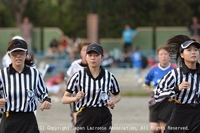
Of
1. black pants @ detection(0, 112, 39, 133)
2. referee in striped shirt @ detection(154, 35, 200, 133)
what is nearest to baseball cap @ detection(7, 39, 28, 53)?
black pants @ detection(0, 112, 39, 133)

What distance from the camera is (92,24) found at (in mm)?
29797

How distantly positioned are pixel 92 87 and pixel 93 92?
0.07 metres

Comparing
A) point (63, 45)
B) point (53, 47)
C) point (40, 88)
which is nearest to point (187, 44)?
point (40, 88)

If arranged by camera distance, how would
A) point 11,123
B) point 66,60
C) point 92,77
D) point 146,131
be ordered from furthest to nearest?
point 66,60, point 146,131, point 92,77, point 11,123

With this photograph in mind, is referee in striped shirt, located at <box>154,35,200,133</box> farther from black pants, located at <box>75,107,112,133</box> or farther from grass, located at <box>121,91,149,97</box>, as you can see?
grass, located at <box>121,91,149,97</box>

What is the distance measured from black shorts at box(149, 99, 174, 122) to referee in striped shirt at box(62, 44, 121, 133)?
2728 mm

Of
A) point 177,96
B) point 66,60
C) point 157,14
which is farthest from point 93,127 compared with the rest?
point 157,14

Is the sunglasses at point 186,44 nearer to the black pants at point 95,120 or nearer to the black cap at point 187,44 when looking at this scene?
the black cap at point 187,44

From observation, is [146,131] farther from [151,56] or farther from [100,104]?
[151,56]

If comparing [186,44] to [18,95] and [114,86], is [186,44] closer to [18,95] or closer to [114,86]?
[114,86]

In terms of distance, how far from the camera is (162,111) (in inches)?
465

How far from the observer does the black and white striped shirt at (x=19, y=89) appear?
8.33 meters

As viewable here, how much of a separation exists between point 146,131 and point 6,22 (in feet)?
90.8

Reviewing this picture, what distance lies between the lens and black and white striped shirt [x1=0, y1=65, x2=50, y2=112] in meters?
8.33
